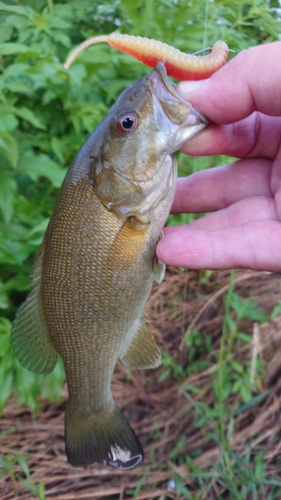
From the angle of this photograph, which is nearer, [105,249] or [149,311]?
[105,249]

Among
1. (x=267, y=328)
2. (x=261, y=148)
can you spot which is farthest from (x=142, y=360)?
(x=267, y=328)

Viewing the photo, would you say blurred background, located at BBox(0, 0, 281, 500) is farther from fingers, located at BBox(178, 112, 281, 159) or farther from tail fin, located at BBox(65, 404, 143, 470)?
fingers, located at BBox(178, 112, 281, 159)

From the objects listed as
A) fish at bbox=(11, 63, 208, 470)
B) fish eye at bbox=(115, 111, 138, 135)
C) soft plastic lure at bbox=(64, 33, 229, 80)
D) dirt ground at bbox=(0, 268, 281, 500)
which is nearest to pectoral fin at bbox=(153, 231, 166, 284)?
fish at bbox=(11, 63, 208, 470)

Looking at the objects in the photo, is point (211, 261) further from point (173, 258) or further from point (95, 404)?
point (95, 404)

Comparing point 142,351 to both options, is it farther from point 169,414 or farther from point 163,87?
point 169,414

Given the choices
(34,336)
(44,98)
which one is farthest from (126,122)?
(44,98)

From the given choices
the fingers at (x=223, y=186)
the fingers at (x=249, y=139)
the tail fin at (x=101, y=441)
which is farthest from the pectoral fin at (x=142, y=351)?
the fingers at (x=249, y=139)

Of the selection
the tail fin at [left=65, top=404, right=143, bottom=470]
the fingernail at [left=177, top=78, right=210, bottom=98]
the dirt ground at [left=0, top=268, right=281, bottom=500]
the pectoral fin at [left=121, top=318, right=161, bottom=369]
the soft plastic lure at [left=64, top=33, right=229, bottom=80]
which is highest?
the soft plastic lure at [left=64, top=33, right=229, bottom=80]
